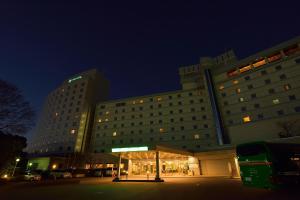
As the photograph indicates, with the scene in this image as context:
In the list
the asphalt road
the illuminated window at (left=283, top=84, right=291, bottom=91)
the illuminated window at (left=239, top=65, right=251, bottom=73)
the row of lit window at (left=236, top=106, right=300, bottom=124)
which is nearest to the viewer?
the asphalt road

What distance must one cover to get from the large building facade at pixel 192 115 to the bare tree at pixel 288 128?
0.77 m

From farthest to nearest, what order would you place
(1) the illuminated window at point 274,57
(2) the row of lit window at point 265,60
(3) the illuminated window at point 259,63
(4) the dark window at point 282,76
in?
1. (3) the illuminated window at point 259,63
2. (1) the illuminated window at point 274,57
3. (2) the row of lit window at point 265,60
4. (4) the dark window at point 282,76

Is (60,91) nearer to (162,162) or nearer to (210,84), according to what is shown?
(162,162)

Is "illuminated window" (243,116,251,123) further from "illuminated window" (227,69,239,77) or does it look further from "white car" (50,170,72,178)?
"white car" (50,170,72,178)

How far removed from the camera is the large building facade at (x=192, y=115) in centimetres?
A: 3919

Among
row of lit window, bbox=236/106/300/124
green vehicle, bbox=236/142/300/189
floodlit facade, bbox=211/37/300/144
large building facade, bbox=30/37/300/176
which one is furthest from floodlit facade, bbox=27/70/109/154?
green vehicle, bbox=236/142/300/189

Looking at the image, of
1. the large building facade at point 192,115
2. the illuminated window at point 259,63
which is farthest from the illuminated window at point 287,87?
the illuminated window at point 259,63

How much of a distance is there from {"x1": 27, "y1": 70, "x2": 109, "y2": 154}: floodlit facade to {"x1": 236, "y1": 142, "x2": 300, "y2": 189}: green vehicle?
60428mm

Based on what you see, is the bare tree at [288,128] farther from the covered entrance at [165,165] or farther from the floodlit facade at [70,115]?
the floodlit facade at [70,115]

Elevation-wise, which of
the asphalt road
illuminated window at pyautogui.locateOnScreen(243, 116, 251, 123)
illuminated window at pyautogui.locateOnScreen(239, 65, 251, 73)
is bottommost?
the asphalt road

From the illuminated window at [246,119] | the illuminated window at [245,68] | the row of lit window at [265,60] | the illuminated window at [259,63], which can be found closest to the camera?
the row of lit window at [265,60]

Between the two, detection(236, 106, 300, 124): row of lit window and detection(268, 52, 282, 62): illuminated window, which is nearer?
detection(236, 106, 300, 124): row of lit window

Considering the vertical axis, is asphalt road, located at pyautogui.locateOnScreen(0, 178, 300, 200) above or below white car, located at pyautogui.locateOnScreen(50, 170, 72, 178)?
below

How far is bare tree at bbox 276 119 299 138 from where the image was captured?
36366mm
